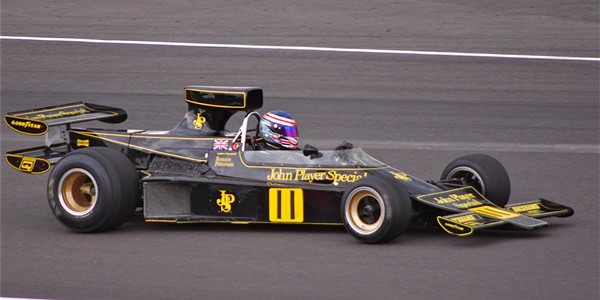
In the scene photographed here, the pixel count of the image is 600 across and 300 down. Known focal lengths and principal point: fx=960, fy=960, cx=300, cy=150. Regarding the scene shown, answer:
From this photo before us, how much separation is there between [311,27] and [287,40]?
0.89 meters

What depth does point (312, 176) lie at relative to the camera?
7.85m

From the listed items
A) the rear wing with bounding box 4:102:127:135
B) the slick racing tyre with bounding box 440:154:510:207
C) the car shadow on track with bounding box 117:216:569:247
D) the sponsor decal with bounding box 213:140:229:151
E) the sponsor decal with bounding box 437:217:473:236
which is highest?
the rear wing with bounding box 4:102:127:135

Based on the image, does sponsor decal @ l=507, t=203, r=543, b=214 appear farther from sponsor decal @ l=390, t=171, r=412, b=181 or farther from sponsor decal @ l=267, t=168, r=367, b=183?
sponsor decal @ l=267, t=168, r=367, b=183

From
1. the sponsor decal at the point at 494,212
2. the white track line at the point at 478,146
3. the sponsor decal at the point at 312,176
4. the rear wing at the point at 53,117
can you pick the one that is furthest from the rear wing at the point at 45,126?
the sponsor decal at the point at 494,212

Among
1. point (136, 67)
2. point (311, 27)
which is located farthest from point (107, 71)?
point (311, 27)

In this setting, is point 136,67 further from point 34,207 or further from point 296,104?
point 34,207

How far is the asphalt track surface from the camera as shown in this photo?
6.74m

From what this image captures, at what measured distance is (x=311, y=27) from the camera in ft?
55.6

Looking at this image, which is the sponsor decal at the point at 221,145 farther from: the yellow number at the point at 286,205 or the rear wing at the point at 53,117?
the rear wing at the point at 53,117

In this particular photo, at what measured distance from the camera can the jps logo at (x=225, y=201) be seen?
796 centimetres

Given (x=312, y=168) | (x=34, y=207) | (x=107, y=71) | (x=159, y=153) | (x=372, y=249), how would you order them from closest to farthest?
(x=372, y=249) → (x=312, y=168) → (x=159, y=153) → (x=34, y=207) → (x=107, y=71)

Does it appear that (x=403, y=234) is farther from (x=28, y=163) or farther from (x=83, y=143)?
(x=28, y=163)

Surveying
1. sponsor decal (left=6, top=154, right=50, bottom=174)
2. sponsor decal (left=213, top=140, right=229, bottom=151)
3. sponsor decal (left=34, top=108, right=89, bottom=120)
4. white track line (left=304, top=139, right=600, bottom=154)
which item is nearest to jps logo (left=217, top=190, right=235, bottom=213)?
sponsor decal (left=213, top=140, right=229, bottom=151)

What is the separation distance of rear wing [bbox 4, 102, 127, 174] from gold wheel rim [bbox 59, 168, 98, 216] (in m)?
0.54
